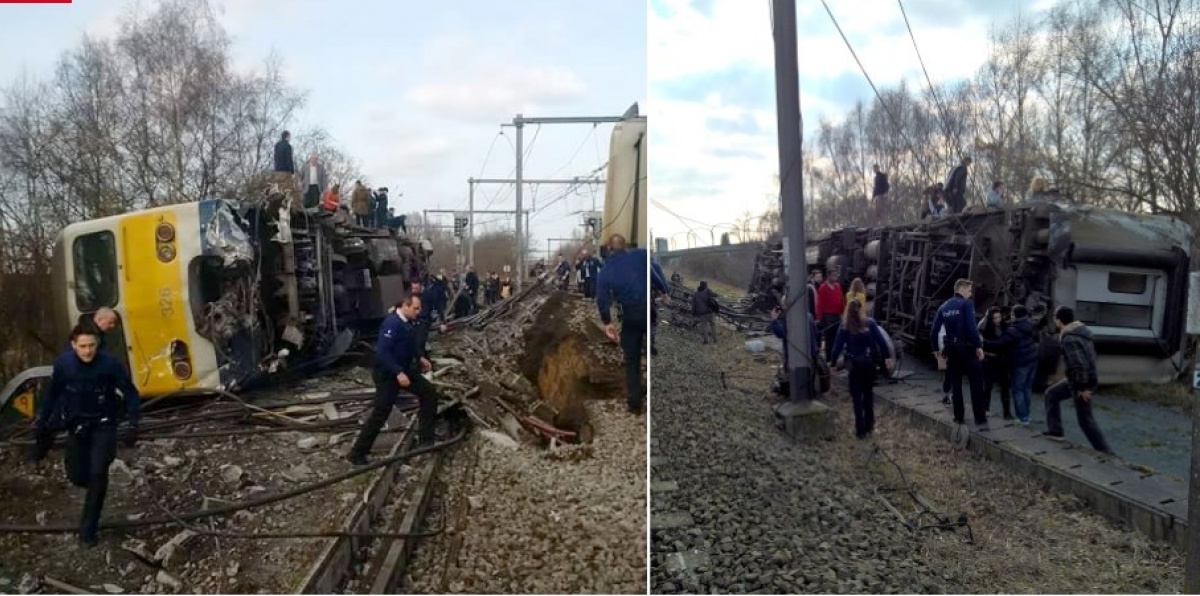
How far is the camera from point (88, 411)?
3.54 meters

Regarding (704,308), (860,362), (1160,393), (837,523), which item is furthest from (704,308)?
(1160,393)

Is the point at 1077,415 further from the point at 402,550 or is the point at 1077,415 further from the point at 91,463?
the point at 91,463

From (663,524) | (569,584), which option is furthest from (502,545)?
(663,524)

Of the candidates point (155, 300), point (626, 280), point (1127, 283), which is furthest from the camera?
point (1127, 283)

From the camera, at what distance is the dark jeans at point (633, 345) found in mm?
3777

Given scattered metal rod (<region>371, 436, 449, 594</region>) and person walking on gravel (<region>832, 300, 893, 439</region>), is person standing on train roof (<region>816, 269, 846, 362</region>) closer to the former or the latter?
person walking on gravel (<region>832, 300, 893, 439</region>)

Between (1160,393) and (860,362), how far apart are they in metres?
3.41

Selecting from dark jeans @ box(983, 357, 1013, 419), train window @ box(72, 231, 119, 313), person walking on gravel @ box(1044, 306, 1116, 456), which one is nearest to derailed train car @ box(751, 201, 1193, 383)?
dark jeans @ box(983, 357, 1013, 419)

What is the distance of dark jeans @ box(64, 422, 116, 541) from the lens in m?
3.47

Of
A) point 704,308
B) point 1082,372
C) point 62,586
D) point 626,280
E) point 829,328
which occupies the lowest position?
point 62,586

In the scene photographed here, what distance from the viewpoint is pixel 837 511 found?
3.83 meters

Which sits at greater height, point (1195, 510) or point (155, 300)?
point (155, 300)

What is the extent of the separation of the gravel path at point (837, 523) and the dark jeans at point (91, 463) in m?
2.53

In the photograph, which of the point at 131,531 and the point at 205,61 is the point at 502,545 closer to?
the point at 131,531
